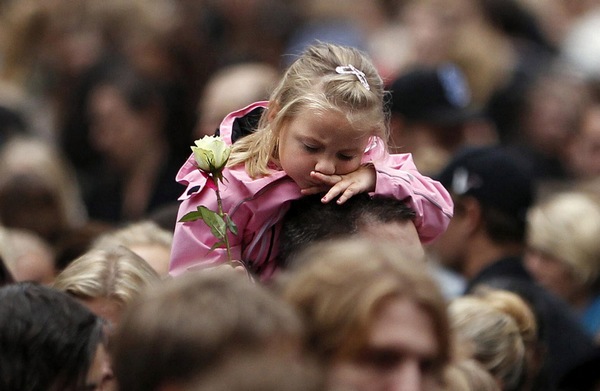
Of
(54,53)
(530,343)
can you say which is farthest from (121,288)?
(54,53)

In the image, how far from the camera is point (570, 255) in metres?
6.81

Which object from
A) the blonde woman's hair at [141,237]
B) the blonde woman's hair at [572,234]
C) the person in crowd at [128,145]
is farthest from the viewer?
the person in crowd at [128,145]

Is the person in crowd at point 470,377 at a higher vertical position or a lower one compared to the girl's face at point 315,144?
lower

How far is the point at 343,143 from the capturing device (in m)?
3.72

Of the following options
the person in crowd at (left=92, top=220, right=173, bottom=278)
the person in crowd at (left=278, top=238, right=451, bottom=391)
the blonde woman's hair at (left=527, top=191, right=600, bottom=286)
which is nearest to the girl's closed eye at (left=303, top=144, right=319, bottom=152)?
the person in crowd at (left=278, top=238, right=451, bottom=391)

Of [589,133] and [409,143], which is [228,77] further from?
[589,133]

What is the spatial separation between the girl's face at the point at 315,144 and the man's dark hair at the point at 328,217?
8 cm

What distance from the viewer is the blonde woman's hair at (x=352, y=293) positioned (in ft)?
9.18

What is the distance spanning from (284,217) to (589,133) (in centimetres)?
558

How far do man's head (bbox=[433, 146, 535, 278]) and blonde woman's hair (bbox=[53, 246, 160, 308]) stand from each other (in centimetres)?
223

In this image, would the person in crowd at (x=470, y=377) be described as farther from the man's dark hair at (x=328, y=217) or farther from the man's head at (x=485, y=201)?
the man's head at (x=485, y=201)

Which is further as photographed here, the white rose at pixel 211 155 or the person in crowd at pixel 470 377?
the person in crowd at pixel 470 377

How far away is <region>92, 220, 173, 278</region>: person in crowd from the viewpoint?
5.03 m

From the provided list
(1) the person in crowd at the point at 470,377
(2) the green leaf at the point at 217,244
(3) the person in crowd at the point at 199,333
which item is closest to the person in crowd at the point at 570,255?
(1) the person in crowd at the point at 470,377
